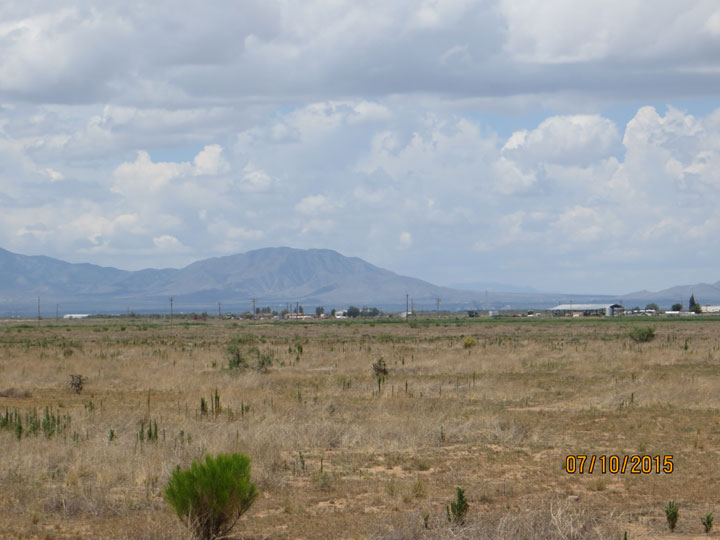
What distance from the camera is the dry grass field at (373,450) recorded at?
10641mm

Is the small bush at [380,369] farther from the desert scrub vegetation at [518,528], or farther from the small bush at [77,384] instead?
the desert scrub vegetation at [518,528]

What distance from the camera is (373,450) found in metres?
15.9

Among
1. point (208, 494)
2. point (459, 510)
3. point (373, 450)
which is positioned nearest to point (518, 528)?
point (459, 510)

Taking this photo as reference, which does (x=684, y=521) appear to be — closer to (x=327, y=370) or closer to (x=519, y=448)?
(x=519, y=448)

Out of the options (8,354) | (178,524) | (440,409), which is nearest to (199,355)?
(8,354)

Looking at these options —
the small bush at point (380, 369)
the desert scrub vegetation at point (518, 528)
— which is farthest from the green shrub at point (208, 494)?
the small bush at point (380, 369)

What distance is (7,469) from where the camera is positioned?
12945 mm

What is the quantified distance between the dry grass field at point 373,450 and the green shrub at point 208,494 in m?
0.32

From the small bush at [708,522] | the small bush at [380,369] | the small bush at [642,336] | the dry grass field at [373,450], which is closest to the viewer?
the small bush at [708,522]

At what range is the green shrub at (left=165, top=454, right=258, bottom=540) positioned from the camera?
980 centimetres

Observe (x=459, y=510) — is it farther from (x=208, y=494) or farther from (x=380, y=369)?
(x=380, y=369)

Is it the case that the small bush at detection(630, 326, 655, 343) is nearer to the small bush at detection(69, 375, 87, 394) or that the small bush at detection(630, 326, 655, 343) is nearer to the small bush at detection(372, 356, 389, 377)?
the small bush at detection(372, 356, 389, 377)
